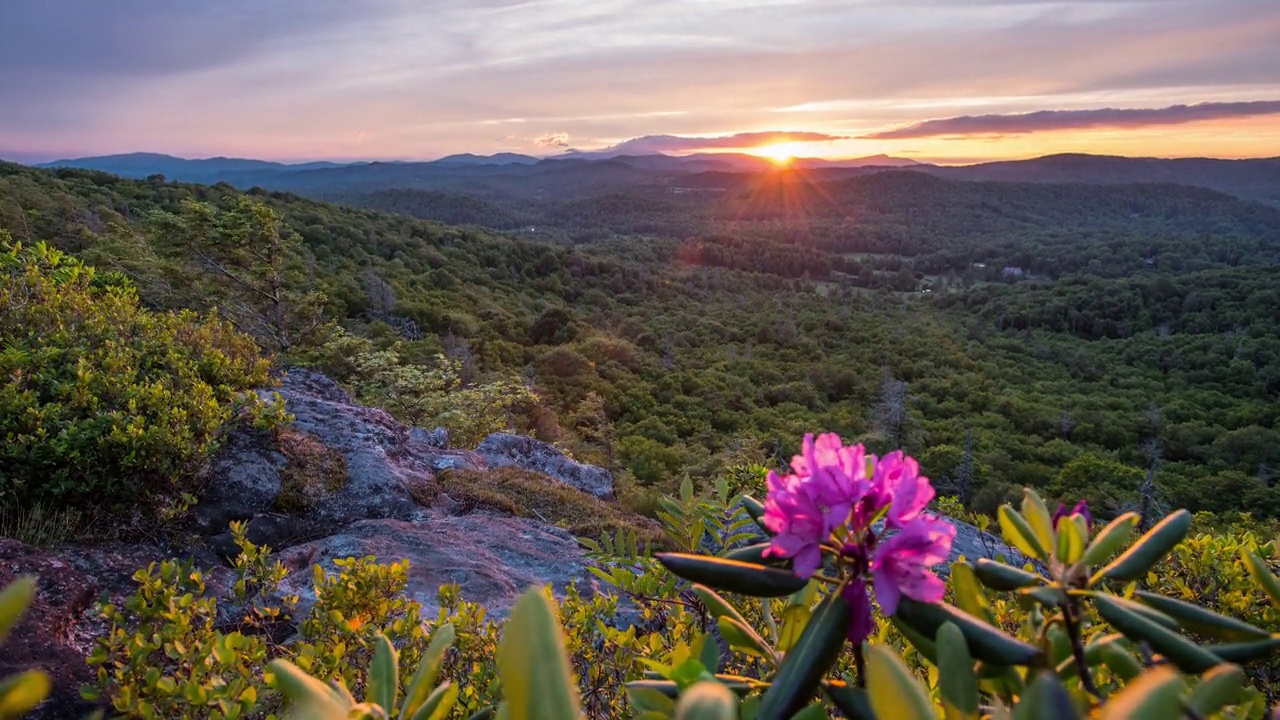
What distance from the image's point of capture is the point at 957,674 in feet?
2.77

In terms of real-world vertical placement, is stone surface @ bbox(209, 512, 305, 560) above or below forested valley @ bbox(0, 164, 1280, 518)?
above

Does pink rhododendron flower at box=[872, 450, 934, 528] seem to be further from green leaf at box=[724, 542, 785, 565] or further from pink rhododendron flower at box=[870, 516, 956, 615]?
green leaf at box=[724, 542, 785, 565]

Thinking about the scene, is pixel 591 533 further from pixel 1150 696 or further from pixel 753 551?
pixel 1150 696

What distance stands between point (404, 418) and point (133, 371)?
25.7ft

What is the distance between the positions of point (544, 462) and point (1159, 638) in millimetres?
8146

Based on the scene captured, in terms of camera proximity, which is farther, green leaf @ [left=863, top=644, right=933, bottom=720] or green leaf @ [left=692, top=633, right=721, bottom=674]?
green leaf @ [left=692, top=633, right=721, bottom=674]

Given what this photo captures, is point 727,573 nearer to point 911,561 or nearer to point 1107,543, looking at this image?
point 911,561

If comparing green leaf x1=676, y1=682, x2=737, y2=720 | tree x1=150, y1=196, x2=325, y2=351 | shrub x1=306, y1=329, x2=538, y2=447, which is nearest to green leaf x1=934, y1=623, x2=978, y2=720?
green leaf x1=676, y1=682, x2=737, y2=720

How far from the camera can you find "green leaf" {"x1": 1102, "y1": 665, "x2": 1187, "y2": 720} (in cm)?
55

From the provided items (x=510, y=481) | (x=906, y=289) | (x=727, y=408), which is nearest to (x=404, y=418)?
(x=510, y=481)

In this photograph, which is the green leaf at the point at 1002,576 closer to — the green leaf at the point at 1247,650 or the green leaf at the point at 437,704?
the green leaf at the point at 1247,650

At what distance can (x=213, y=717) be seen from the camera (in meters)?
1.50

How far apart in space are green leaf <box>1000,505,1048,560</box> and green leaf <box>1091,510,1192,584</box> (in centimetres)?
8

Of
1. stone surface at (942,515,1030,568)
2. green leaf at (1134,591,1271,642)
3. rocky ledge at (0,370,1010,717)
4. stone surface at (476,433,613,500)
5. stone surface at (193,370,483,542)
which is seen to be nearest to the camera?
green leaf at (1134,591,1271,642)
